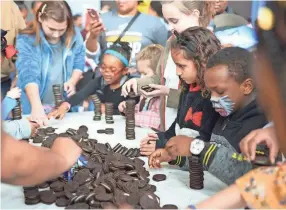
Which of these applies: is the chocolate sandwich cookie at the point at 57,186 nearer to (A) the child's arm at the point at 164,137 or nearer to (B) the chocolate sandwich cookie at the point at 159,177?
(B) the chocolate sandwich cookie at the point at 159,177

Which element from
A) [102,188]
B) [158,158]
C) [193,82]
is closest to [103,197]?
[102,188]

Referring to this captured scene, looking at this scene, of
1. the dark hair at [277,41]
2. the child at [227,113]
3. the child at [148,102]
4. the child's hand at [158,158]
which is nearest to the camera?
the dark hair at [277,41]

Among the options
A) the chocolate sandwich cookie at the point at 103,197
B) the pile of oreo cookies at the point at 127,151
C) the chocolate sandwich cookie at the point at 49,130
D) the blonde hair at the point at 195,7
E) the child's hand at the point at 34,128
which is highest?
the blonde hair at the point at 195,7

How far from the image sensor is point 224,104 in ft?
5.26

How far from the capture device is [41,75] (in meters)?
3.08

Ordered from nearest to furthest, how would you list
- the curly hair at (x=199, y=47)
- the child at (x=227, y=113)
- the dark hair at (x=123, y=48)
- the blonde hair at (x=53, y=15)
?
the child at (x=227, y=113) < the curly hair at (x=199, y=47) < the blonde hair at (x=53, y=15) < the dark hair at (x=123, y=48)

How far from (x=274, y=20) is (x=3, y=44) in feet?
5.69

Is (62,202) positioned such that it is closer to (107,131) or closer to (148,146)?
(148,146)

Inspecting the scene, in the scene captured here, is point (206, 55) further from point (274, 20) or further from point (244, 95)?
point (274, 20)

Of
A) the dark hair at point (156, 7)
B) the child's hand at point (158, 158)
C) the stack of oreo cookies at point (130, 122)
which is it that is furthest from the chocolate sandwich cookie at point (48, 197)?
the dark hair at point (156, 7)

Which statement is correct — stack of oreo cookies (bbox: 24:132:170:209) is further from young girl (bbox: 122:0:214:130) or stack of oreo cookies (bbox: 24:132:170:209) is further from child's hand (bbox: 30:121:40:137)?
young girl (bbox: 122:0:214:130)

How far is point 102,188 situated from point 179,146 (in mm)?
364

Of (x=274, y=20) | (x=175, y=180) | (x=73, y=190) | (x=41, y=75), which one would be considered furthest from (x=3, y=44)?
(x=274, y=20)

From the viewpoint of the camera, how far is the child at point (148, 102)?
254 centimetres
